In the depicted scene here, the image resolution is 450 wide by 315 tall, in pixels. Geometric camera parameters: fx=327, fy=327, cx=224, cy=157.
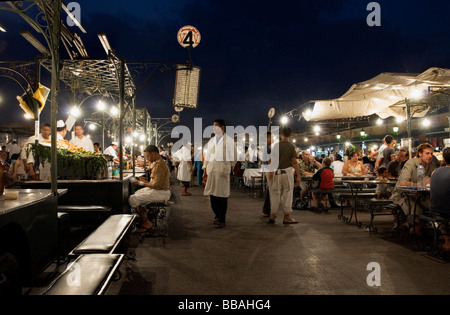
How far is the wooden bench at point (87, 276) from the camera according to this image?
261 centimetres

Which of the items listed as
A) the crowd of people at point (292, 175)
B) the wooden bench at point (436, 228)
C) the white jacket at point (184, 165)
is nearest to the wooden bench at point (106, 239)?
the crowd of people at point (292, 175)

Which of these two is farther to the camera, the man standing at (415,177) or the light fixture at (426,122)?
the light fixture at (426,122)

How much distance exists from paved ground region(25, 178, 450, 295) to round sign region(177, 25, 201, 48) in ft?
14.8

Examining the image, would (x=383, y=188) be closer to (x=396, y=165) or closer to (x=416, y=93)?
(x=396, y=165)

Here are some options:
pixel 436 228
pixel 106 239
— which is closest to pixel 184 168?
pixel 106 239

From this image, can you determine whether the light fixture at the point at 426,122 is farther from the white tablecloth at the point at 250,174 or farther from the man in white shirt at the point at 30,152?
the man in white shirt at the point at 30,152

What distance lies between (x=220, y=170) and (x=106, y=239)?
3.73 metres

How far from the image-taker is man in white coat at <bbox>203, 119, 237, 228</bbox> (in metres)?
7.36

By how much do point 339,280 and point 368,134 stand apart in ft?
79.1

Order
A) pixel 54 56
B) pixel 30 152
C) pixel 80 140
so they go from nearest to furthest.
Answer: pixel 54 56, pixel 30 152, pixel 80 140

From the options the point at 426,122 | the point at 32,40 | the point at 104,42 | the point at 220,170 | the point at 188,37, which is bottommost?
the point at 220,170

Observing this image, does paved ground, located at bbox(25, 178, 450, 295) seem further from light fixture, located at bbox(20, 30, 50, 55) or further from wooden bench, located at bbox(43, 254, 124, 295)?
light fixture, located at bbox(20, 30, 50, 55)

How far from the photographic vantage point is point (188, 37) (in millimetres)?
8352
